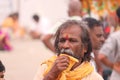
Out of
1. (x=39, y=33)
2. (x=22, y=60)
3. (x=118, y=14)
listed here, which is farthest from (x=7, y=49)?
(x=118, y=14)

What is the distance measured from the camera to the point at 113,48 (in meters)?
6.94

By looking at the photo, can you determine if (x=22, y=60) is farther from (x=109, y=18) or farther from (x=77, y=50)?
(x=77, y=50)

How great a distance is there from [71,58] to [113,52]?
252 cm

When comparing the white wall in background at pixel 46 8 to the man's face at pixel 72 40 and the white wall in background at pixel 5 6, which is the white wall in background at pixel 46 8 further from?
the man's face at pixel 72 40

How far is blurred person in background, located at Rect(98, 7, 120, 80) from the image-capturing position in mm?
6691

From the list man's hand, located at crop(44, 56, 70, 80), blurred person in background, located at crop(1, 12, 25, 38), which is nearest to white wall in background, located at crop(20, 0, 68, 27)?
blurred person in background, located at crop(1, 12, 25, 38)

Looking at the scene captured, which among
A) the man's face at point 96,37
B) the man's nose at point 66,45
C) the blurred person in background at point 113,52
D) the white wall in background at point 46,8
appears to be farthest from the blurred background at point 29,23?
the man's nose at point 66,45

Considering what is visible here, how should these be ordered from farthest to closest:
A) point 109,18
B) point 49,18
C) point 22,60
Answer: 1. point 49,18
2. point 22,60
3. point 109,18

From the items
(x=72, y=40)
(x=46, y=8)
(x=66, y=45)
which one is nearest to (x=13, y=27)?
(x=46, y=8)

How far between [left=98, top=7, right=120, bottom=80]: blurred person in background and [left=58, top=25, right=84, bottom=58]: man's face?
6.46 ft

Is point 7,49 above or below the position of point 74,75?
below

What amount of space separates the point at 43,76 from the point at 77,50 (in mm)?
353

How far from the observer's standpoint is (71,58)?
4520 mm

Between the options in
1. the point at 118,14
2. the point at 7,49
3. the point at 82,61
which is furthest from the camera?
the point at 7,49
